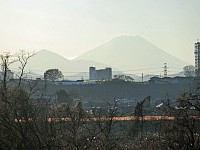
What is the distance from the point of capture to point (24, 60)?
8734 millimetres

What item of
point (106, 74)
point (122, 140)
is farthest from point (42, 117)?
point (106, 74)

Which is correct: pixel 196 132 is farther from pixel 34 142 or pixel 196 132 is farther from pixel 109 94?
pixel 109 94

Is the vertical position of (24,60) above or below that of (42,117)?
above

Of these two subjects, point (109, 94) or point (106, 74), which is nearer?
point (109, 94)

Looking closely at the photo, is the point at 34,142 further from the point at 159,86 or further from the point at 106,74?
the point at 106,74

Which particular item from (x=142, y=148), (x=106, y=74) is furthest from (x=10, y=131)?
(x=106, y=74)

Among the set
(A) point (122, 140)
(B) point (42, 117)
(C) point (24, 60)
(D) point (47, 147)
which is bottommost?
(A) point (122, 140)

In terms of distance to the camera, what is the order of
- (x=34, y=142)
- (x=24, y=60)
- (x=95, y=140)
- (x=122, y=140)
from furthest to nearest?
(x=122, y=140) < (x=24, y=60) < (x=95, y=140) < (x=34, y=142)

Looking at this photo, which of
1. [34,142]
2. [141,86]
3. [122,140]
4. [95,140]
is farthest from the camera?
[141,86]

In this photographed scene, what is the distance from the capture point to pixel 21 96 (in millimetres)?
6277

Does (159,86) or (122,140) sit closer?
(122,140)

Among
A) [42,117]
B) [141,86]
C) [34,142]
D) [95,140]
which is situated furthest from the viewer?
[141,86]

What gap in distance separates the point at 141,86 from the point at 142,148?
41078mm

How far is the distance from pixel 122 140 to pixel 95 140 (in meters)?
3.79
